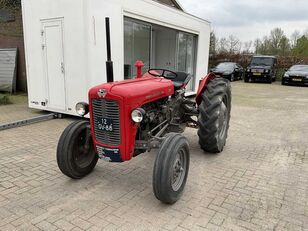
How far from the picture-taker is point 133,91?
A: 3.07 metres

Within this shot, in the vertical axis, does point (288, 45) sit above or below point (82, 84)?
above

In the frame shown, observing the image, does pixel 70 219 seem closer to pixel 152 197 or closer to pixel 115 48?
pixel 152 197

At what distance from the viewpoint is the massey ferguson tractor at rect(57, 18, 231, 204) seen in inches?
114

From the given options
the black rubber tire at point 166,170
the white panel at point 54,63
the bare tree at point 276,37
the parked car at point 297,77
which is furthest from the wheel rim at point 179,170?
the bare tree at point 276,37

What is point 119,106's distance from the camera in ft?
9.61

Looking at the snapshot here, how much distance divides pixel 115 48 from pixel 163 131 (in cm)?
327

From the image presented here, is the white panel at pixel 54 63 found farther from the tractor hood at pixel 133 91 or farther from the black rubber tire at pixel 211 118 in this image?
the black rubber tire at pixel 211 118

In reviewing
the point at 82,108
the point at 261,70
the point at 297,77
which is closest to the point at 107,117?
the point at 82,108

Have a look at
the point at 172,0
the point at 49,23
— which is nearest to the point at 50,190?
the point at 49,23

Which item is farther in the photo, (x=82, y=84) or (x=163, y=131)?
(x=82, y=84)

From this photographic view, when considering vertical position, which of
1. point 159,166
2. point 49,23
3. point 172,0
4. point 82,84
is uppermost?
point 172,0

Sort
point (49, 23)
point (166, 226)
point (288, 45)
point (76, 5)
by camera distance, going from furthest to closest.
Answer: point (288, 45), point (49, 23), point (76, 5), point (166, 226)

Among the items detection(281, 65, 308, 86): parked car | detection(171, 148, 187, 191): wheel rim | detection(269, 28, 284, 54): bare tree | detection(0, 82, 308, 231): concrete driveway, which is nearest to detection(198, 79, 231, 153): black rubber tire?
detection(0, 82, 308, 231): concrete driveway

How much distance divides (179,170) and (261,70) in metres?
16.3
